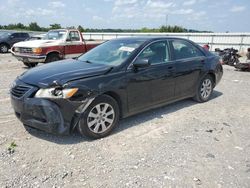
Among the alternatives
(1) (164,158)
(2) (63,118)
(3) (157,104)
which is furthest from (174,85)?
(2) (63,118)

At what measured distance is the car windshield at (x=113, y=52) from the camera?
453 cm

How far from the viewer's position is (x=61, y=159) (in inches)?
136

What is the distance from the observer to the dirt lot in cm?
304

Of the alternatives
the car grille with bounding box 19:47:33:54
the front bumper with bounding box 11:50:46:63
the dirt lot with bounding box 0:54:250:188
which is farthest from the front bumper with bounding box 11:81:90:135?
the car grille with bounding box 19:47:33:54

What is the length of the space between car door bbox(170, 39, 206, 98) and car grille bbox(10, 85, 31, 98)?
9.73 feet

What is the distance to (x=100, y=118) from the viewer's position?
4020 millimetres

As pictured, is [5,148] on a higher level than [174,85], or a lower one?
lower

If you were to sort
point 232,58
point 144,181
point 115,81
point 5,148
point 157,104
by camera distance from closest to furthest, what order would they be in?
1. point 144,181
2. point 5,148
3. point 115,81
4. point 157,104
5. point 232,58

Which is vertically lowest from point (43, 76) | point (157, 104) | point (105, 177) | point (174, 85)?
point (105, 177)

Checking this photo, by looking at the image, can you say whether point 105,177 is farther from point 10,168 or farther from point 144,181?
point 10,168

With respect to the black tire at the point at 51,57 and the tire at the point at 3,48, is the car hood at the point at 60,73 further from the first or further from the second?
the tire at the point at 3,48

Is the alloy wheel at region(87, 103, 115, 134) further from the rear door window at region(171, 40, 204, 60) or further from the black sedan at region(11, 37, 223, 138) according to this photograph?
the rear door window at region(171, 40, 204, 60)

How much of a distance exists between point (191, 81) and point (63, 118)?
322 centimetres

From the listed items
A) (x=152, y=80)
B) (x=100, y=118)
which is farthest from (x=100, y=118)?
(x=152, y=80)
